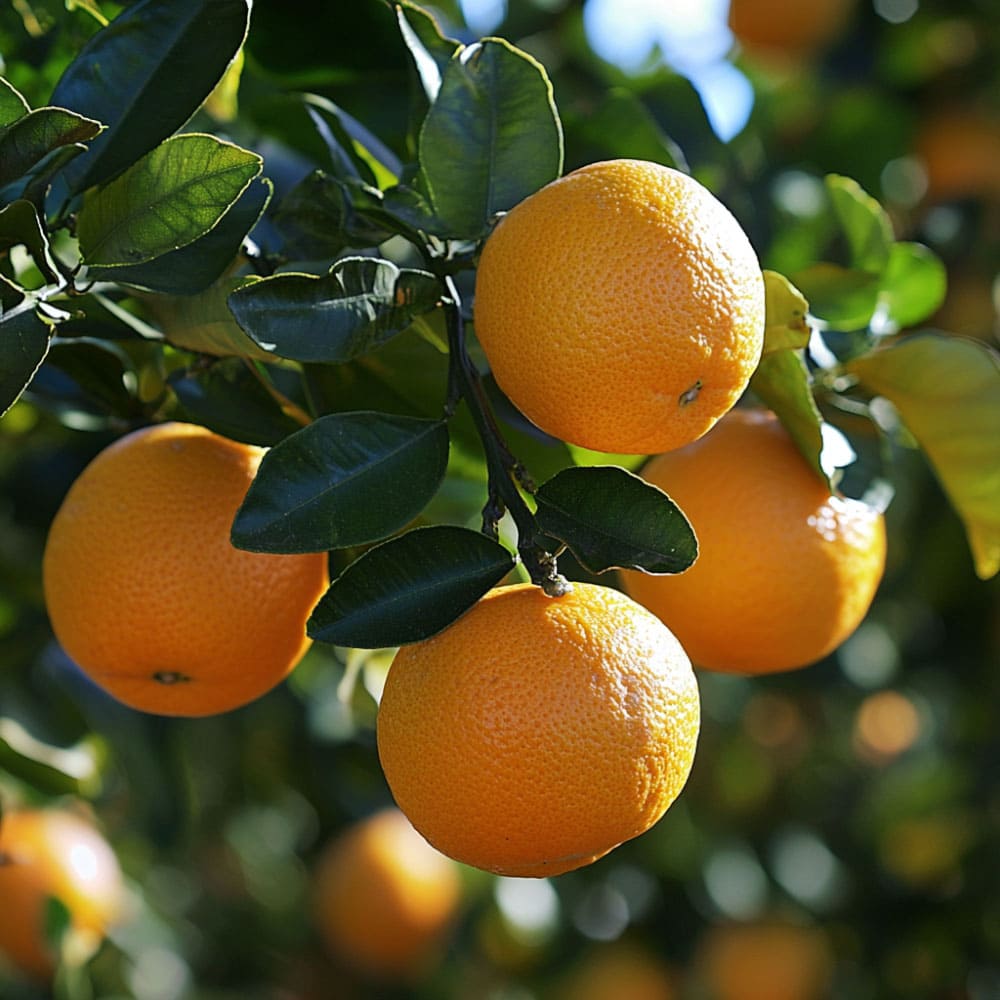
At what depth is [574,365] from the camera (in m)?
0.68

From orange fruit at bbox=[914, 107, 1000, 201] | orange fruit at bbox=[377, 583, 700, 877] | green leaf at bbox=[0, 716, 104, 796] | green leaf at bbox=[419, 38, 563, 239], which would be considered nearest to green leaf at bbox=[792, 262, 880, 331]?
green leaf at bbox=[419, 38, 563, 239]

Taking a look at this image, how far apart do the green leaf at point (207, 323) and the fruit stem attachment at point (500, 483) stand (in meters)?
0.12

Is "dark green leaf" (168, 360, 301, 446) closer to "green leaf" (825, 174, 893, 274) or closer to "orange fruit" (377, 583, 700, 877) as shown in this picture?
"orange fruit" (377, 583, 700, 877)

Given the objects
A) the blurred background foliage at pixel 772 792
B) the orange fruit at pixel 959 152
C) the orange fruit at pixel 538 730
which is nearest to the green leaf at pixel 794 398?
the orange fruit at pixel 538 730

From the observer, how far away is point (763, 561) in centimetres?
91

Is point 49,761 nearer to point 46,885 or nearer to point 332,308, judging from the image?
point 46,885

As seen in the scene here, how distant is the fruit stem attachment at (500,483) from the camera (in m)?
0.75

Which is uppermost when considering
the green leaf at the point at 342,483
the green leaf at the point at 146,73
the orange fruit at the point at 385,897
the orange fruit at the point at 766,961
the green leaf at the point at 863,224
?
the green leaf at the point at 146,73

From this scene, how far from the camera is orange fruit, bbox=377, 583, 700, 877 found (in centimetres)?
68

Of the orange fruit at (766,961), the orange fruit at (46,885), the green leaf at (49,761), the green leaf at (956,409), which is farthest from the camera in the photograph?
the orange fruit at (766,961)

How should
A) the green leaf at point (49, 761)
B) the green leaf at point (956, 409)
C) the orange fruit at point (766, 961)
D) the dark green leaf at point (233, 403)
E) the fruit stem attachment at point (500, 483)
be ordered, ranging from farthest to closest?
the orange fruit at point (766, 961) → the green leaf at point (49, 761) → the green leaf at point (956, 409) → the dark green leaf at point (233, 403) → the fruit stem attachment at point (500, 483)

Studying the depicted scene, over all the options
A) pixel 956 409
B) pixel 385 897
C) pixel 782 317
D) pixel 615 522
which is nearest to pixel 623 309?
pixel 615 522

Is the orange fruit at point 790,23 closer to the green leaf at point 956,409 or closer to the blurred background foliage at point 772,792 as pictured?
the blurred background foliage at point 772,792

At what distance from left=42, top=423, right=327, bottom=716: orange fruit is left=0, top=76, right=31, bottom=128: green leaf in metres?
0.26
